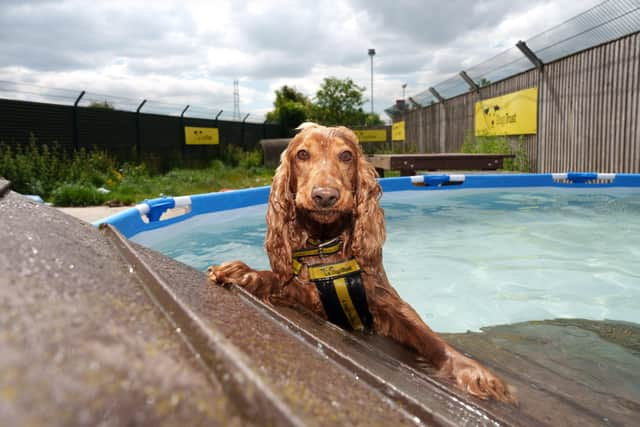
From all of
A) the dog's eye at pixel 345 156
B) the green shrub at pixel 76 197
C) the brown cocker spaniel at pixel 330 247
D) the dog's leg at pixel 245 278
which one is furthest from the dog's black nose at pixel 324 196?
the green shrub at pixel 76 197

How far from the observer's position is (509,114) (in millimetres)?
13891

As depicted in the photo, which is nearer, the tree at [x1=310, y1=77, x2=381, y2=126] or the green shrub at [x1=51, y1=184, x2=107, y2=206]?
the green shrub at [x1=51, y1=184, x2=107, y2=206]

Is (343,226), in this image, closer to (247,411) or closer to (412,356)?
(412,356)

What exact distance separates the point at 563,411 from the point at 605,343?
1404 millimetres

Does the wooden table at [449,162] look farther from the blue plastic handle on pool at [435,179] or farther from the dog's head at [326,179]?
the dog's head at [326,179]

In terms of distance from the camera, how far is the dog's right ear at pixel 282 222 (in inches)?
79.8

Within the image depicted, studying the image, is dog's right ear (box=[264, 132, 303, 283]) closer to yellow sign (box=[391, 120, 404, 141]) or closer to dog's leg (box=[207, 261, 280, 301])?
dog's leg (box=[207, 261, 280, 301])

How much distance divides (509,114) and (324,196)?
45.8 feet

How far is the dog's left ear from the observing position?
6.53ft

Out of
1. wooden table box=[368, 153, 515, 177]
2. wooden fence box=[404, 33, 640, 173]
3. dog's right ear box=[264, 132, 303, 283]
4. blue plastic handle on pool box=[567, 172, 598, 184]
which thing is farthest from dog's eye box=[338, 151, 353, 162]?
wooden fence box=[404, 33, 640, 173]

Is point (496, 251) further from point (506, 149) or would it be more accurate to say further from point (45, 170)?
point (45, 170)

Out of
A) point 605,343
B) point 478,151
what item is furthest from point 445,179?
point 605,343

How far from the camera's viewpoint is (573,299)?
399 cm

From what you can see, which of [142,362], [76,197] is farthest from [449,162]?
[142,362]
